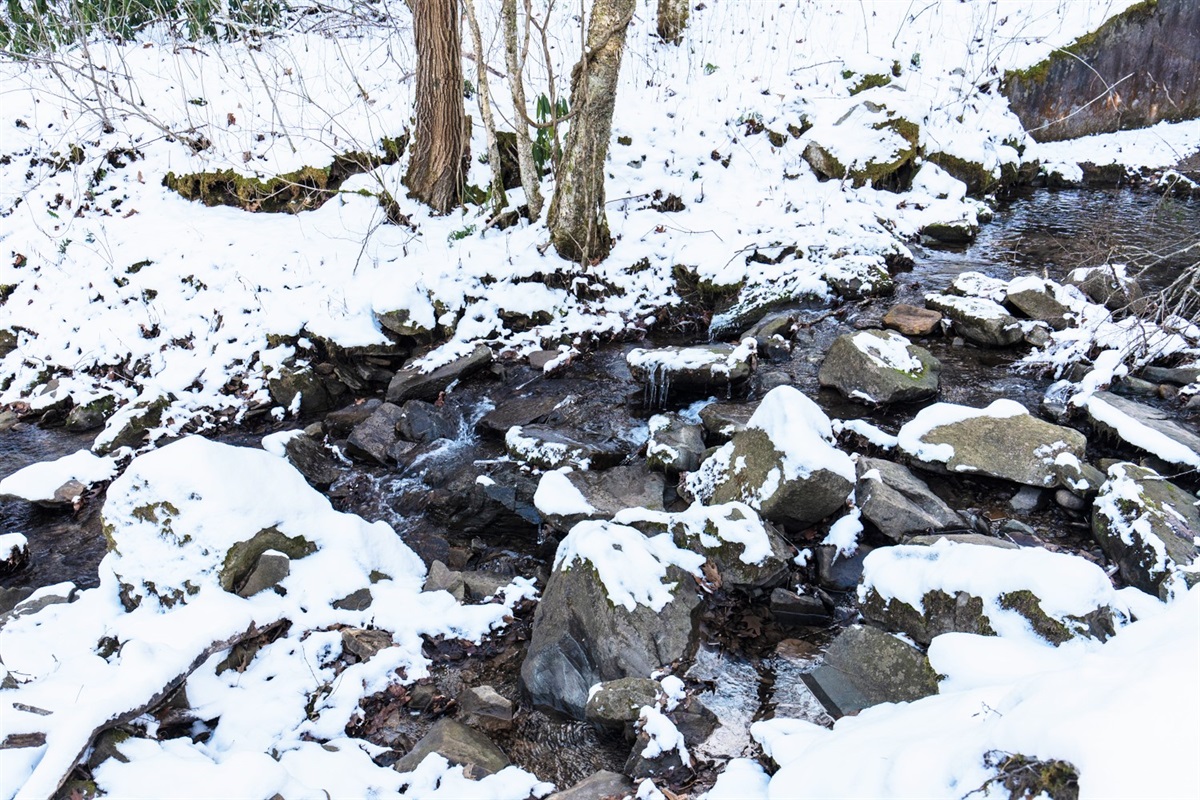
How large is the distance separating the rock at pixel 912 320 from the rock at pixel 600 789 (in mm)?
5273

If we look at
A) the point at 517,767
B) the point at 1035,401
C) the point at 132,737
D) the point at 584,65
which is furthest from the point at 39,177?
the point at 1035,401

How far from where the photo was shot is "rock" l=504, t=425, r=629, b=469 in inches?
217

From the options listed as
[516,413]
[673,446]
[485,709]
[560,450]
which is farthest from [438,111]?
[485,709]

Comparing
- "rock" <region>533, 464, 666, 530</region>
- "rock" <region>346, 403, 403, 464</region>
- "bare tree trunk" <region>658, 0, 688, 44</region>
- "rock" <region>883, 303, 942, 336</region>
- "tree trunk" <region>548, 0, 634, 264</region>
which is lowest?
"rock" <region>533, 464, 666, 530</region>

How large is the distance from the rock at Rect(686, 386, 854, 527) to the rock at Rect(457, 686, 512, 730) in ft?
6.21

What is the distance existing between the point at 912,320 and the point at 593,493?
3.81 m

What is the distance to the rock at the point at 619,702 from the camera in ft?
10.4

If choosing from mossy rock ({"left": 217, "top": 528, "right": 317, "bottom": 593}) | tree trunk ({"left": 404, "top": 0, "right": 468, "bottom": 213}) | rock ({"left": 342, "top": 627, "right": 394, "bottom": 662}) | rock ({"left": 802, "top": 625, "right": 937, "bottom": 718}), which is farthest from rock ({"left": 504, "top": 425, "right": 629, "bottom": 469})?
tree trunk ({"left": 404, "top": 0, "right": 468, "bottom": 213})

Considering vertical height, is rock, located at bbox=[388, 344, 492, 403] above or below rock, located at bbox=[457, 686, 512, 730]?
above

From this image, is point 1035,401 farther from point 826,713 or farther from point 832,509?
point 826,713

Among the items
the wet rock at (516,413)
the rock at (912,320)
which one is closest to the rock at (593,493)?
the wet rock at (516,413)

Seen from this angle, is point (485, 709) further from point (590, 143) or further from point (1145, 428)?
point (590, 143)

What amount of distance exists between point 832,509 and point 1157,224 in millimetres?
7131

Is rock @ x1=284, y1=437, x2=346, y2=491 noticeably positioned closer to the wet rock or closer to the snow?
the wet rock
